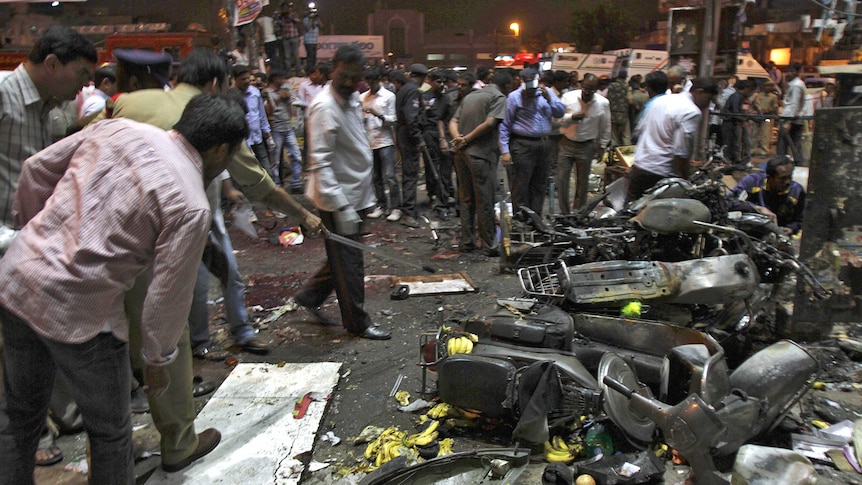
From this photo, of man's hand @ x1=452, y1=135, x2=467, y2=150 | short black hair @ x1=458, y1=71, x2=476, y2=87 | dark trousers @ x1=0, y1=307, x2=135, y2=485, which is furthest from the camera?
short black hair @ x1=458, y1=71, x2=476, y2=87

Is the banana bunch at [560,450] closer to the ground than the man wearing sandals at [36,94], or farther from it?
closer to the ground

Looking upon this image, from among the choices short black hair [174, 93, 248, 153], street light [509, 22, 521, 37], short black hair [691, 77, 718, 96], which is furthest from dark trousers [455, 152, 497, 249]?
street light [509, 22, 521, 37]

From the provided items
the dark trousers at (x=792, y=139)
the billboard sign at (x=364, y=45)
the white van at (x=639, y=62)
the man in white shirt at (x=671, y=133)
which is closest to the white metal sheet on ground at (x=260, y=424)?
the man in white shirt at (x=671, y=133)

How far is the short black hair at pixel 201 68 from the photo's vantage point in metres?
3.80

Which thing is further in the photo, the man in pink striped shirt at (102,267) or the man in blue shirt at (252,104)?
the man in blue shirt at (252,104)

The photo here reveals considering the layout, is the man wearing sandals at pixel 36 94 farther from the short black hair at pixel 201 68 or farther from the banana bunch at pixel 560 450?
the banana bunch at pixel 560 450

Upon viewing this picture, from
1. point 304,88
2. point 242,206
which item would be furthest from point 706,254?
point 304,88

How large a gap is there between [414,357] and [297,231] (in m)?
3.73

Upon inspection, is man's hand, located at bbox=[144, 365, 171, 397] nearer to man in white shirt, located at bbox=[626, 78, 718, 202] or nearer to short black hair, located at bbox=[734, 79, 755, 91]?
man in white shirt, located at bbox=[626, 78, 718, 202]

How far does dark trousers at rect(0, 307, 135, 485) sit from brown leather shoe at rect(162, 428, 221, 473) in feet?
2.22

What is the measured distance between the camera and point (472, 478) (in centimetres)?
294

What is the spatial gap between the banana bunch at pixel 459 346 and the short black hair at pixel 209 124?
178 centimetres

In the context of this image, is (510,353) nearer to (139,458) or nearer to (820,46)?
(139,458)

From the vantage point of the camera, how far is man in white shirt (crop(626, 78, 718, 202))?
5.46 metres
